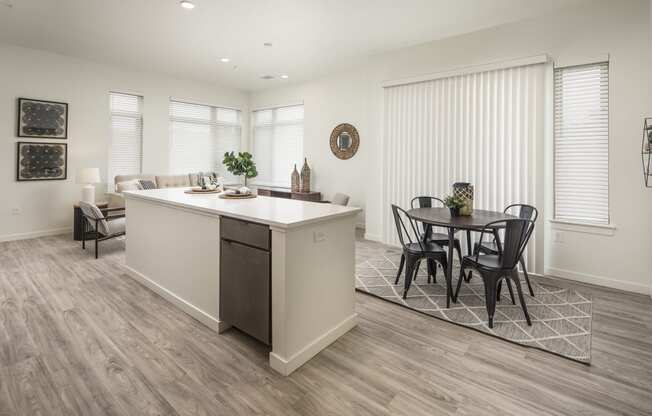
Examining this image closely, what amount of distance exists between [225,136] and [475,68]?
221 inches

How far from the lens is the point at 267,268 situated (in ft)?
6.94

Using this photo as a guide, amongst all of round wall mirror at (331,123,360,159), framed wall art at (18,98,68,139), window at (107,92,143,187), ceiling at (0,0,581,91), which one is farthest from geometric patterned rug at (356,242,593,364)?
framed wall art at (18,98,68,139)

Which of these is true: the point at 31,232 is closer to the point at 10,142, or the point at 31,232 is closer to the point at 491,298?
the point at 10,142

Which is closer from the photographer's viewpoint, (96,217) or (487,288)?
(487,288)

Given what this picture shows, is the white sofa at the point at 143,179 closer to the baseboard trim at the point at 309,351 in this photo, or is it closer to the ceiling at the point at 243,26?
the ceiling at the point at 243,26

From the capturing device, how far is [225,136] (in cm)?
800

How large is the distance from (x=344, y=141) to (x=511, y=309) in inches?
167

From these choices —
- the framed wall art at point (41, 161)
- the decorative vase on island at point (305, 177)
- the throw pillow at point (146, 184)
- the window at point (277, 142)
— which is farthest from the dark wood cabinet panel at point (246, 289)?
the window at point (277, 142)

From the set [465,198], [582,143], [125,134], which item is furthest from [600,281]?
[125,134]

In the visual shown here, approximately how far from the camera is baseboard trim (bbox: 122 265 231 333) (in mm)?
2551

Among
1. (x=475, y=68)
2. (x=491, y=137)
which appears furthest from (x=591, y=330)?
(x=475, y=68)

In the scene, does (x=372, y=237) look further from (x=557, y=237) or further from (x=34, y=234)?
(x=34, y=234)

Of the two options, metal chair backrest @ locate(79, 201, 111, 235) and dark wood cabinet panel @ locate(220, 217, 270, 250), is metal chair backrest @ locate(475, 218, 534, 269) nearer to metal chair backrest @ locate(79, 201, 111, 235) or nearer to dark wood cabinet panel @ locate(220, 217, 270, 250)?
dark wood cabinet panel @ locate(220, 217, 270, 250)

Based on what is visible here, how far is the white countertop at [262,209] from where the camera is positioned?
6.89 feet
